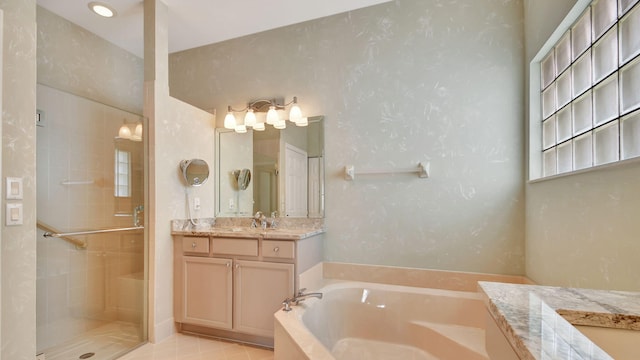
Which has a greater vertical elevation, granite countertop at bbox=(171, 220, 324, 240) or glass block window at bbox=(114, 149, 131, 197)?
glass block window at bbox=(114, 149, 131, 197)

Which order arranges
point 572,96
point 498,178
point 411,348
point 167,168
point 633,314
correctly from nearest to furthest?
1. point 633,314
2. point 572,96
3. point 411,348
4. point 498,178
5. point 167,168

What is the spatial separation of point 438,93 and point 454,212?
36.3 inches

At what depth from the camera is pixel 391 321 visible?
6.73ft

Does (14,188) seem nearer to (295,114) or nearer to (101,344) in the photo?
(101,344)

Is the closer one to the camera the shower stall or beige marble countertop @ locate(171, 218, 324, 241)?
the shower stall

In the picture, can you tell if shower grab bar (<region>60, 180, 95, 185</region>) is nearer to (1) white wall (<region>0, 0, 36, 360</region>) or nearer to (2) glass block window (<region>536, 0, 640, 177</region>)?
(1) white wall (<region>0, 0, 36, 360</region>)

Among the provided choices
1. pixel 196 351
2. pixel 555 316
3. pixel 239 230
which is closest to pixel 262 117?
pixel 239 230

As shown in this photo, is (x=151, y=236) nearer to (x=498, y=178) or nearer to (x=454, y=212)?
(x=454, y=212)

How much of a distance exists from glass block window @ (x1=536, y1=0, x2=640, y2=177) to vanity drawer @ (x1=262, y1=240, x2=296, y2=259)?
177 cm

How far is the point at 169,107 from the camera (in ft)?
7.67

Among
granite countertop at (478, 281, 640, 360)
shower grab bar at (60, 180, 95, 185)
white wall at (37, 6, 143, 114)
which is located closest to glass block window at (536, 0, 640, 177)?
granite countertop at (478, 281, 640, 360)

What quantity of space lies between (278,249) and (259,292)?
354 mm

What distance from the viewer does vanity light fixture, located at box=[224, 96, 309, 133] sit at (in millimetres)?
2551

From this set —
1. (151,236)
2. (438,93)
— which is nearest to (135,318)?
(151,236)
